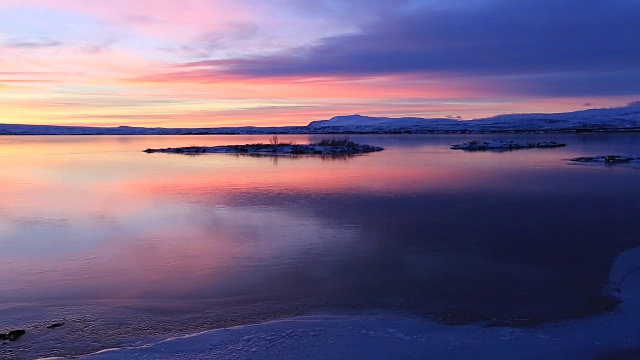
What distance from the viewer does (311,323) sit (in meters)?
4.55

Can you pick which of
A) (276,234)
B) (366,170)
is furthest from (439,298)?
(366,170)

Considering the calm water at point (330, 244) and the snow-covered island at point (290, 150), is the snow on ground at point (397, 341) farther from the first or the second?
the snow-covered island at point (290, 150)

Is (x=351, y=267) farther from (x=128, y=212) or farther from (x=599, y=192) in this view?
(x=599, y=192)

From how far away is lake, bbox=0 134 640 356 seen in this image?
16.0 ft

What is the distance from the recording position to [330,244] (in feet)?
23.6

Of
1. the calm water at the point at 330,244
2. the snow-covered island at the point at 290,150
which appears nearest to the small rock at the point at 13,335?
the calm water at the point at 330,244

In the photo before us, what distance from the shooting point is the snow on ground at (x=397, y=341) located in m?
3.97

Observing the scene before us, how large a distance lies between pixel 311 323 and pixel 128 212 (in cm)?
634

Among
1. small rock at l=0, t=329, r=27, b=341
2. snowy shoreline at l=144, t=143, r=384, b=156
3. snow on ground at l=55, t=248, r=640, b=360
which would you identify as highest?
snowy shoreline at l=144, t=143, r=384, b=156

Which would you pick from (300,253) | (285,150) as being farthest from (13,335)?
(285,150)

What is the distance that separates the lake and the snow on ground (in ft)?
0.69

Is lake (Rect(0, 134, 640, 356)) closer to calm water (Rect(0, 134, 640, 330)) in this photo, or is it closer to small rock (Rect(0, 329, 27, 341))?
calm water (Rect(0, 134, 640, 330))

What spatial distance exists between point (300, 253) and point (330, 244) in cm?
59

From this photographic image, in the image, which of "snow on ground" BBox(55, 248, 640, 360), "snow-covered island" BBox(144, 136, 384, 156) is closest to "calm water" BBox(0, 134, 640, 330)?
"snow on ground" BBox(55, 248, 640, 360)
